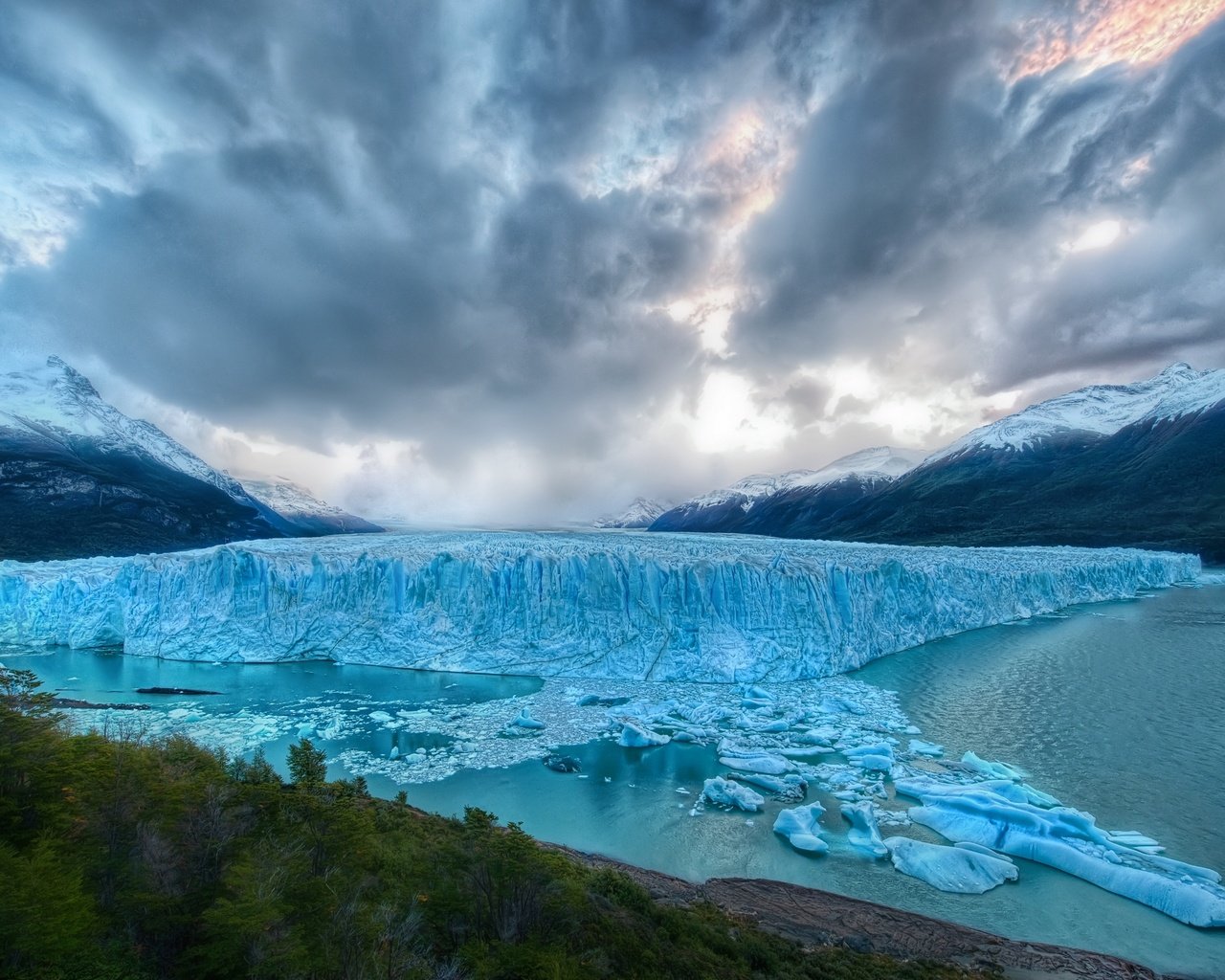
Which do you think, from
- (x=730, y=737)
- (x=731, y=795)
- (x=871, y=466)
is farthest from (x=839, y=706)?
(x=871, y=466)

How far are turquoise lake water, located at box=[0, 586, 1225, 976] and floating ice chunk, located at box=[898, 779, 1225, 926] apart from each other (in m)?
0.24

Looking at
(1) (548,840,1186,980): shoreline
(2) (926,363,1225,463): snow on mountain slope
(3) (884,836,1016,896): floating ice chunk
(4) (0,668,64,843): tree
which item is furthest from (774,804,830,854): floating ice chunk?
(2) (926,363,1225,463): snow on mountain slope

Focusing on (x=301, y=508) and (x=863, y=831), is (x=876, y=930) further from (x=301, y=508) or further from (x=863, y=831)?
(x=301, y=508)

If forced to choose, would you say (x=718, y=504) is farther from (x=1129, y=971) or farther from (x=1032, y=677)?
(x=1129, y=971)

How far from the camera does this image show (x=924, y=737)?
1400 cm

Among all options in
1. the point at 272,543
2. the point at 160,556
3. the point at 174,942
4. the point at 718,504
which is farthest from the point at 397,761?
the point at 718,504

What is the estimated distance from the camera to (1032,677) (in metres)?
18.7

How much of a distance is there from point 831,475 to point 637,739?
128774 millimetres

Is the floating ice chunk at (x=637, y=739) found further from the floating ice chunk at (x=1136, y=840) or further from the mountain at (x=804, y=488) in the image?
the mountain at (x=804, y=488)

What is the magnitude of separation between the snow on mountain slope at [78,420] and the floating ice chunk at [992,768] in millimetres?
108315

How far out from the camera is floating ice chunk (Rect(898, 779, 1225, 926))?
26.5 feet

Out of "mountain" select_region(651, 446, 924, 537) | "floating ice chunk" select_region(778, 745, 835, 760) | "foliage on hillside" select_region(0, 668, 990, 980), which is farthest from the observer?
"mountain" select_region(651, 446, 924, 537)

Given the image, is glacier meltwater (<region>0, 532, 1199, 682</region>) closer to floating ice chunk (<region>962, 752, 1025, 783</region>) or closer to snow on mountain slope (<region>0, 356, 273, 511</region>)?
floating ice chunk (<region>962, 752, 1025, 783</region>)

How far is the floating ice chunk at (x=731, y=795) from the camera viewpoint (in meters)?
10.9
